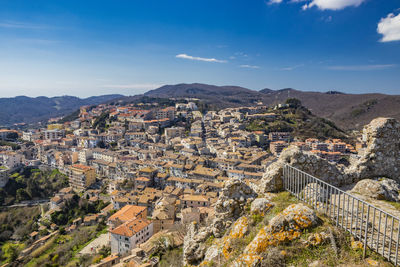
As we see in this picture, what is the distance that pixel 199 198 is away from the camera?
38.8 metres

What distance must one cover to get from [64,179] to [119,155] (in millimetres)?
15344

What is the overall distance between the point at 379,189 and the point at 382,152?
5.64 ft

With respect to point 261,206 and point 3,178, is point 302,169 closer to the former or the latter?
point 261,206

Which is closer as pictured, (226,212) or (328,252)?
(328,252)

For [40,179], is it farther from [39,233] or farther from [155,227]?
[155,227]

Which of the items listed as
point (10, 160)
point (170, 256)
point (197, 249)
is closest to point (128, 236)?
point (170, 256)

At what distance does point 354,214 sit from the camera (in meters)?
6.66

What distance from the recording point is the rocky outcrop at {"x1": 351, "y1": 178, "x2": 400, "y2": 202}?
25.6 feet

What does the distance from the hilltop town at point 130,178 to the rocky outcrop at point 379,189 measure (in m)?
4.59

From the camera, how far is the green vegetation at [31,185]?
5812cm

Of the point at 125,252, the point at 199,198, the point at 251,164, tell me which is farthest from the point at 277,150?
the point at 125,252

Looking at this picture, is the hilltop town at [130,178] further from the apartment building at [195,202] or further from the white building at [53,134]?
the white building at [53,134]

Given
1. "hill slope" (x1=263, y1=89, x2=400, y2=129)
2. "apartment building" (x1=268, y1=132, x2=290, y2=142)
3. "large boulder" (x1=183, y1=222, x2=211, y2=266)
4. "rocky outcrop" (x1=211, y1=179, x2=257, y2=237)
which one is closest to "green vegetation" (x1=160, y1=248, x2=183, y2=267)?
"large boulder" (x1=183, y1=222, x2=211, y2=266)

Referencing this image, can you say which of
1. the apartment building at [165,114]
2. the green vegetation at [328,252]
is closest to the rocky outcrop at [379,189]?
the green vegetation at [328,252]
